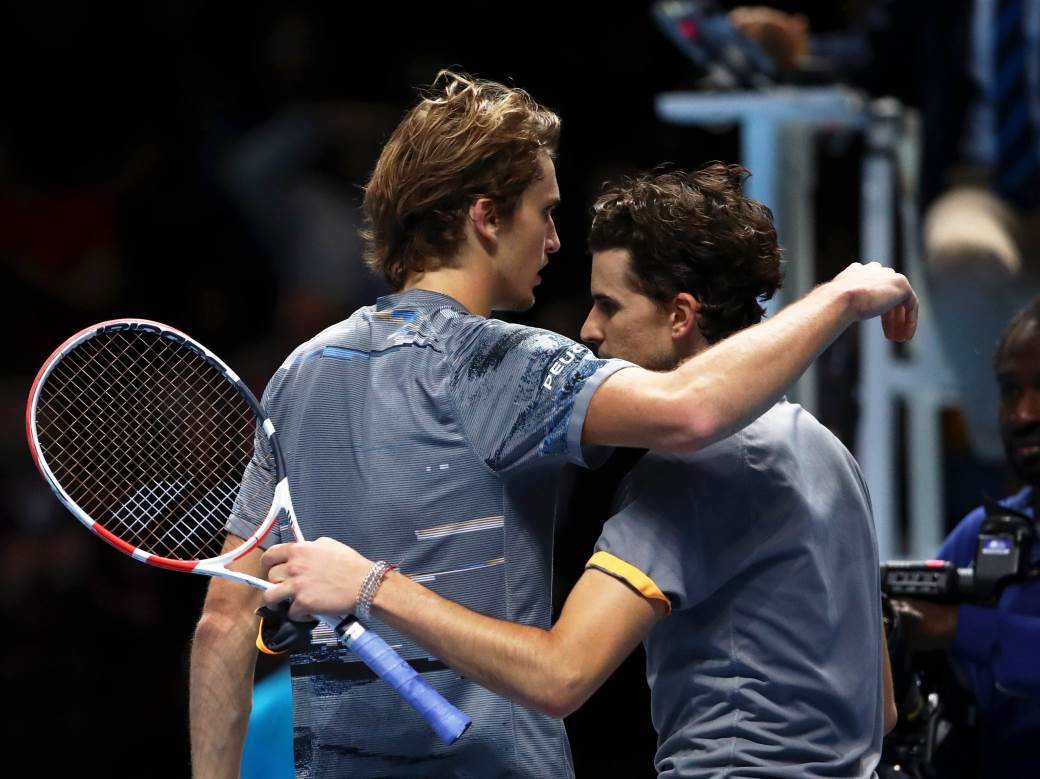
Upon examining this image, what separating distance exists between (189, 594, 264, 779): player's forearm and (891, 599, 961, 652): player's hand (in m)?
1.01

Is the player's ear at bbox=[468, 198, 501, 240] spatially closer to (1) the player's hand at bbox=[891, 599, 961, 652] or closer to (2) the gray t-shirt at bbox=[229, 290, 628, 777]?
(2) the gray t-shirt at bbox=[229, 290, 628, 777]

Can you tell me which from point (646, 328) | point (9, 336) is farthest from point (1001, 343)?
point (9, 336)

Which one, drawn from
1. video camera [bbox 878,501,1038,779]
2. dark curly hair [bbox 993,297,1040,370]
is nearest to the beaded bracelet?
video camera [bbox 878,501,1038,779]

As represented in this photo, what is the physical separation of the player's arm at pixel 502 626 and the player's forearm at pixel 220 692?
0.31 metres

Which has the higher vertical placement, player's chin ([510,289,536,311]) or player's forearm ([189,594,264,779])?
player's chin ([510,289,536,311])

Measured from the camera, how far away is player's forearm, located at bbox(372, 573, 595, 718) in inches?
64.6

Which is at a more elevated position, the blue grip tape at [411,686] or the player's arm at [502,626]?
the player's arm at [502,626]

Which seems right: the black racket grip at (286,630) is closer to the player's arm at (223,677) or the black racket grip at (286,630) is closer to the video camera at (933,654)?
the player's arm at (223,677)

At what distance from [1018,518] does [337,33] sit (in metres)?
4.25

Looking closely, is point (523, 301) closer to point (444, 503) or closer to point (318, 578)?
point (444, 503)

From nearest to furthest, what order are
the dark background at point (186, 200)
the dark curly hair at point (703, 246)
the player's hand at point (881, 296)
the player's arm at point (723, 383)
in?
the player's arm at point (723, 383) → the player's hand at point (881, 296) → the dark curly hair at point (703, 246) → the dark background at point (186, 200)

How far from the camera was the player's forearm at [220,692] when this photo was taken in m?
1.95

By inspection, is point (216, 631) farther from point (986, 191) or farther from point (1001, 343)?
point (986, 191)

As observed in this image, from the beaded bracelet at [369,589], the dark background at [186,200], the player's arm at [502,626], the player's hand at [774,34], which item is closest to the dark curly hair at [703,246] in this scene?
the player's arm at [502,626]
